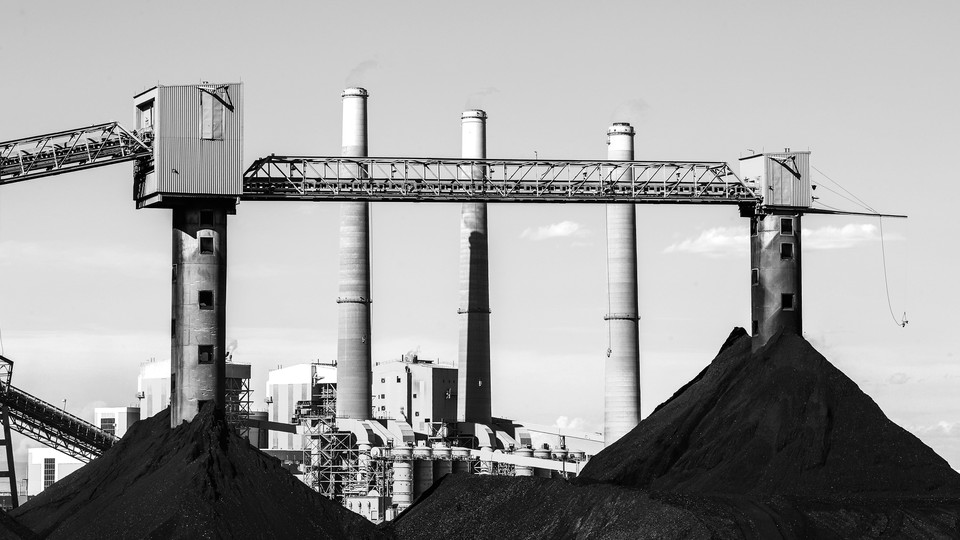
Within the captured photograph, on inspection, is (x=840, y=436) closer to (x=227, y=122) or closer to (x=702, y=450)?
(x=702, y=450)

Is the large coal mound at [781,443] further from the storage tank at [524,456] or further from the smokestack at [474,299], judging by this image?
the smokestack at [474,299]

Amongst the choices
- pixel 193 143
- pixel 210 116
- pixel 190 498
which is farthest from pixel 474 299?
pixel 190 498

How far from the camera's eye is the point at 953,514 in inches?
1761

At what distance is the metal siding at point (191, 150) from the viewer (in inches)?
2003

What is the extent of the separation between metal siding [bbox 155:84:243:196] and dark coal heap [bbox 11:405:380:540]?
759 centimetres

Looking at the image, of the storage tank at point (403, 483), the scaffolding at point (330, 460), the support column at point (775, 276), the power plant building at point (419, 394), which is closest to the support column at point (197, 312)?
the support column at point (775, 276)

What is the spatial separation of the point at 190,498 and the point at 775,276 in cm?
2547

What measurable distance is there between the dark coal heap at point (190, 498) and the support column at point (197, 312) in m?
1.02

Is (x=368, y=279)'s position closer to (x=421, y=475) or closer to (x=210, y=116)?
(x=421, y=475)

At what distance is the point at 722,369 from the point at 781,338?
282cm

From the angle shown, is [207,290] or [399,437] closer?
[207,290]

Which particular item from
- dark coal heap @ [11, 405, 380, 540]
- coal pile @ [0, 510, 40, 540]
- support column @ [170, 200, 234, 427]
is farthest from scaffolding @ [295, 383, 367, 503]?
coal pile @ [0, 510, 40, 540]

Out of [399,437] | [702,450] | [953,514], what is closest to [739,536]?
[953,514]

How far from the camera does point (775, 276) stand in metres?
57.4
